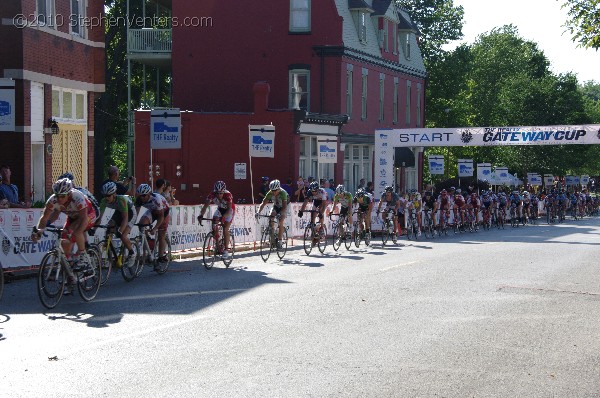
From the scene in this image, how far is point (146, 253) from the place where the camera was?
1855 cm

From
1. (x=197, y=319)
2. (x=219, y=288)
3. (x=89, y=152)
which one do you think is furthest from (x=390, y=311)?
(x=89, y=152)

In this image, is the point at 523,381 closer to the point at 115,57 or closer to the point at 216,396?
the point at 216,396

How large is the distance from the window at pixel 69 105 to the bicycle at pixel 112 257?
11.1m

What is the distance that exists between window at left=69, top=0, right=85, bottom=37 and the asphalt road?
38.0 ft

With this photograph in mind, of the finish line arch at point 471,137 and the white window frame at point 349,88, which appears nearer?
the finish line arch at point 471,137

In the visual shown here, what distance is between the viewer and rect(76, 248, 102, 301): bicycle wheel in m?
14.3

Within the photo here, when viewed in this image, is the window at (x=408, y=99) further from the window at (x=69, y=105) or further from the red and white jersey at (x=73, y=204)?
the red and white jersey at (x=73, y=204)

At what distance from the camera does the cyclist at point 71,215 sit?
13.6 m

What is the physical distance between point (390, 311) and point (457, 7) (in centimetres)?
5526

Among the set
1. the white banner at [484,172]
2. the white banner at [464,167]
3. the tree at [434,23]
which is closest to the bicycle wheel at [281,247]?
the white banner at [464,167]

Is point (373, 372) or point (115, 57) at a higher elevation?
point (115, 57)

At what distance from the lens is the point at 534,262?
22.9 metres

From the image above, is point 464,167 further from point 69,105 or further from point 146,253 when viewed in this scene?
point 146,253

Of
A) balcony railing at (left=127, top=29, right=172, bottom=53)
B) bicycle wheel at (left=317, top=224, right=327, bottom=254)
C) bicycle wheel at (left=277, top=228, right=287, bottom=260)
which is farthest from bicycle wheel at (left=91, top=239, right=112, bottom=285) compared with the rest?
balcony railing at (left=127, top=29, right=172, bottom=53)
